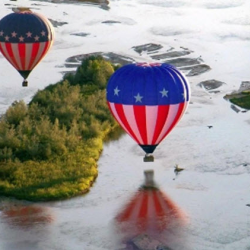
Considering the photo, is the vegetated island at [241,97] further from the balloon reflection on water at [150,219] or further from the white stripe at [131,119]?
the white stripe at [131,119]

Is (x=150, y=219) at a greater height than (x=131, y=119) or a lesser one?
lesser

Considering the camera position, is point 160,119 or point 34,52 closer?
point 160,119

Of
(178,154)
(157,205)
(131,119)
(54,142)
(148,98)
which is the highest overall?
(148,98)

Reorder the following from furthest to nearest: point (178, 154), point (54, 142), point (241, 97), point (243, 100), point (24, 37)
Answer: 1. point (241, 97)
2. point (243, 100)
3. point (24, 37)
4. point (178, 154)
5. point (54, 142)

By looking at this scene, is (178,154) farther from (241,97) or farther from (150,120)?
(241,97)

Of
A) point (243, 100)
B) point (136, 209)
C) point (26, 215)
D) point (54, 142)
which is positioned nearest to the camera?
point (26, 215)

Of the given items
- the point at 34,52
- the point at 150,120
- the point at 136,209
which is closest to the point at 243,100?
the point at 34,52

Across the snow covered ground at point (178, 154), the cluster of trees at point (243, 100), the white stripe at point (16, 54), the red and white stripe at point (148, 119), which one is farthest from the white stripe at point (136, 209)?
the cluster of trees at point (243, 100)

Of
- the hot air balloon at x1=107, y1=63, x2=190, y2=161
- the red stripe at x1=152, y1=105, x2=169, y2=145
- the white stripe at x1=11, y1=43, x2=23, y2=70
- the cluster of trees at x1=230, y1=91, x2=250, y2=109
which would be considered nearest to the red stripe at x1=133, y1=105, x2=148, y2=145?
the hot air balloon at x1=107, y1=63, x2=190, y2=161
